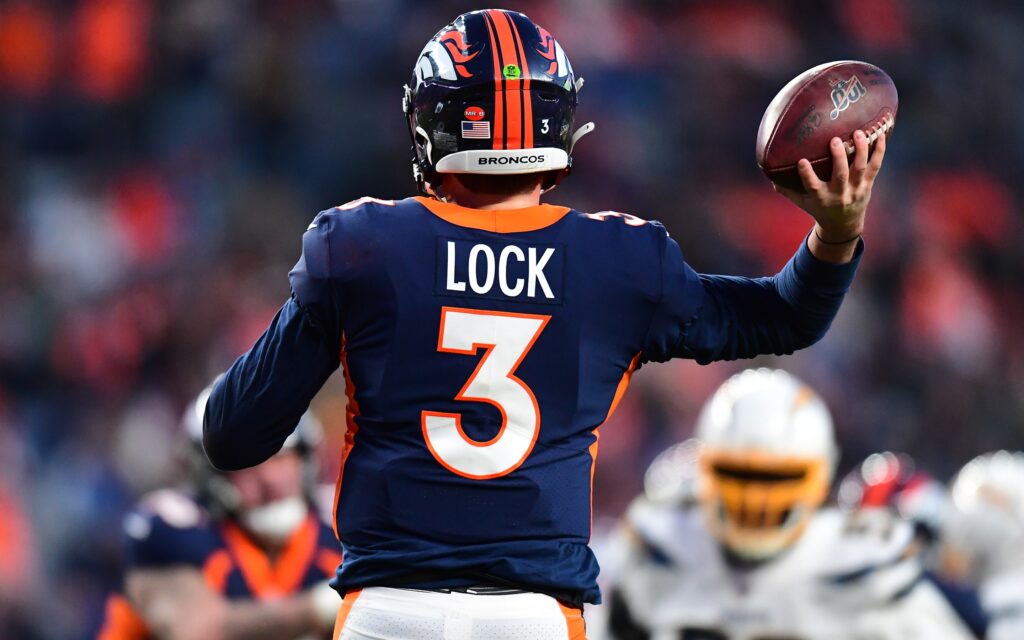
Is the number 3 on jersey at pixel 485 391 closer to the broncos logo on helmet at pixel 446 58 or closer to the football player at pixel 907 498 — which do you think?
the broncos logo on helmet at pixel 446 58

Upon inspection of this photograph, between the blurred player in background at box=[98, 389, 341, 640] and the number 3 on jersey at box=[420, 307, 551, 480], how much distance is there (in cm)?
263

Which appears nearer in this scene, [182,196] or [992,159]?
[182,196]

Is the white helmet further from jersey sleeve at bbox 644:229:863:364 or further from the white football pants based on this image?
the white football pants

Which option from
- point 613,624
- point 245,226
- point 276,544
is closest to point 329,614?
point 276,544

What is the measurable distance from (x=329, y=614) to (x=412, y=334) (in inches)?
107

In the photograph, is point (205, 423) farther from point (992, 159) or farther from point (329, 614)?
Answer: point (992, 159)

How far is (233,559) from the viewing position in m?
5.23

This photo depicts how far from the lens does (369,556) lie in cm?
258

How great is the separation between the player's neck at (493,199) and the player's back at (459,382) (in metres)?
0.09

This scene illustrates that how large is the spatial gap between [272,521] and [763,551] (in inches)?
62.2

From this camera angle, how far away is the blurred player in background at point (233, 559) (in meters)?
5.11

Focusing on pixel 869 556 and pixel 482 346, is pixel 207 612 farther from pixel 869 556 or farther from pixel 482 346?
pixel 482 346

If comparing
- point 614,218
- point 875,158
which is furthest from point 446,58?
point 875,158

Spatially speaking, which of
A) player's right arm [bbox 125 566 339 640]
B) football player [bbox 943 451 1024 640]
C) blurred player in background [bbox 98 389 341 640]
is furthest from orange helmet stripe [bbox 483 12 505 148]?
football player [bbox 943 451 1024 640]
